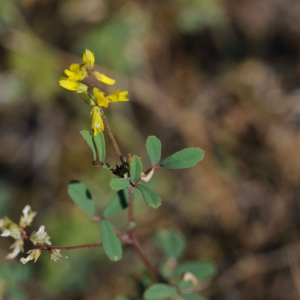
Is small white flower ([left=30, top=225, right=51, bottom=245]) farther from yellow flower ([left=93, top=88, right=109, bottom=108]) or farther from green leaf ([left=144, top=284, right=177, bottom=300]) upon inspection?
green leaf ([left=144, top=284, right=177, bottom=300])

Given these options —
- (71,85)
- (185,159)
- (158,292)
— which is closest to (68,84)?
(71,85)

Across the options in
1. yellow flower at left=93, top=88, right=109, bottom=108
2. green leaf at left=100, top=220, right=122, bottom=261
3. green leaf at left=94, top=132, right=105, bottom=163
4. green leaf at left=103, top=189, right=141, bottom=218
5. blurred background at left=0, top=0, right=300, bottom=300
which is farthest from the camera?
blurred background at left=0, top=0, right=300, bottom=300

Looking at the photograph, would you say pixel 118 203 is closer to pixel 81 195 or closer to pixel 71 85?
pixel 81 195

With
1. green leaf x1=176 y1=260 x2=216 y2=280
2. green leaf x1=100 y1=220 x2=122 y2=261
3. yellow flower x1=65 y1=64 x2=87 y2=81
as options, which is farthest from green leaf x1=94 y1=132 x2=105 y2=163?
green leaf x1=176 y1=260 x2=216 y2=280

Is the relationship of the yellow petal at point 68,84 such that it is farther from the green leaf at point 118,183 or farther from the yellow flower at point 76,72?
the green leaf at point 118,183

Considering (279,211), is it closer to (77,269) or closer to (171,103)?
(171,103)

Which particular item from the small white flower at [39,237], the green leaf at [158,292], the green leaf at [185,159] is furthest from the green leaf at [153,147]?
the green leaf at [158,292]
